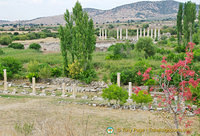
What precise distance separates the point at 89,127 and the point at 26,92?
8.95m

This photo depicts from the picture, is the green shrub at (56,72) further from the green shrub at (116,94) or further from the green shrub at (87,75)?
the green shrub at (116,94)

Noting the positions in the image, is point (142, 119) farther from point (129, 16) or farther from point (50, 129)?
point (129, 16)

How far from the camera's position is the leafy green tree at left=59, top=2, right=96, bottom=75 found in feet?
65.0

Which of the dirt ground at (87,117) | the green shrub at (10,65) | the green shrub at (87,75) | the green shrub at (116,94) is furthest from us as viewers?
the green shrub at (10,65)

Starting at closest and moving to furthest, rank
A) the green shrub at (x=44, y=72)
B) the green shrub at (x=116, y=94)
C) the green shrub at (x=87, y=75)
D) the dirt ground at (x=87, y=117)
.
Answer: the dirt ground at (x=87, y=117)
the green shrub at (x=116, y=94)
the green shrub at (x=87, y=75)
the green shrub at (x=44, y=72)

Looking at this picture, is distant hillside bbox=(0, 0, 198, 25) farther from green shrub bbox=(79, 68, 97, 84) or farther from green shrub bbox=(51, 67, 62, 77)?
green shrub bbox=(79, 68, 97, 84)

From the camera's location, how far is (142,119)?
33.4ft

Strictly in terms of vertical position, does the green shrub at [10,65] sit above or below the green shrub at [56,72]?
above

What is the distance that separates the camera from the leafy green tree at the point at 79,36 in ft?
65.0

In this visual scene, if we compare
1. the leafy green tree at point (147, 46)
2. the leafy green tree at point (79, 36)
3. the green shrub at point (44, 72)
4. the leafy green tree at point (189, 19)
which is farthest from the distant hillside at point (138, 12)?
the green shrub at point (44, 72)

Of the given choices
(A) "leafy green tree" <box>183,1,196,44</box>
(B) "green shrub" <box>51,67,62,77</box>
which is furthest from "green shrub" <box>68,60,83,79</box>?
(A) "leafy green tree" <box>183,1,196,44</box>

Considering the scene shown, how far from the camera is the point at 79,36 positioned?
1972cm

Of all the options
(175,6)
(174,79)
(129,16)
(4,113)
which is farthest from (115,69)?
(175,6)

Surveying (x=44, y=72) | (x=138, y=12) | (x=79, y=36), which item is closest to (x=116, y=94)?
(x=79, y=36)
